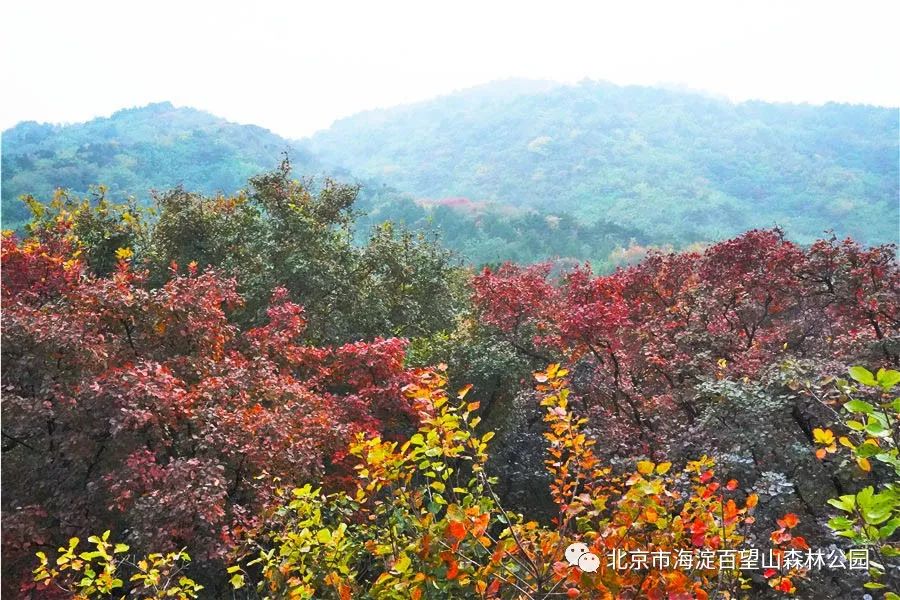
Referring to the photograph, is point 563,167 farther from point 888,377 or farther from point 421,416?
point 888,377

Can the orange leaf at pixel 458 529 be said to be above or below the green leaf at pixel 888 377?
below

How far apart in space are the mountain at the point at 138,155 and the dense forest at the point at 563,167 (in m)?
0.21

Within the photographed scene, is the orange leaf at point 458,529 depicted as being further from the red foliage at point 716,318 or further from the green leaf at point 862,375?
the red foliage at point 716,318

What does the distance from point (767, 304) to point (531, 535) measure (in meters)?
6.55

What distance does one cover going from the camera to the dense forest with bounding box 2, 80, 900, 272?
155ft

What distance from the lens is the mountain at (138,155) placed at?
41938 millimetres

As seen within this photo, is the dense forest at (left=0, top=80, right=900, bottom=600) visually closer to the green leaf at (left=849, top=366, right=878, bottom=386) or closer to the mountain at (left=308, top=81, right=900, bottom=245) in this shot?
the green leaf at (left=849, top=366, right=878, bottom=386)

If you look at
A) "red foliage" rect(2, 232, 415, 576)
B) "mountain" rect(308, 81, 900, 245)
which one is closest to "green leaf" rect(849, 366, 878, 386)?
"red foliage" rect(2, 232, 415, 576)

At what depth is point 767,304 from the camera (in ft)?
26.7

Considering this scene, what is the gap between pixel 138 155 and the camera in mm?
56250

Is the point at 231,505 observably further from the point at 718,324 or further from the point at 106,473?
the point at 718,324

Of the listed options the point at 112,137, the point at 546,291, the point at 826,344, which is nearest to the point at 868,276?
the point at 826,344

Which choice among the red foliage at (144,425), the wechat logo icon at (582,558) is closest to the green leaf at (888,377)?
the wechat logo icon at (582,558)

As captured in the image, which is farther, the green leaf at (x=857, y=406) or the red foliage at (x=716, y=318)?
the red foliage at (x=716, y=318)
